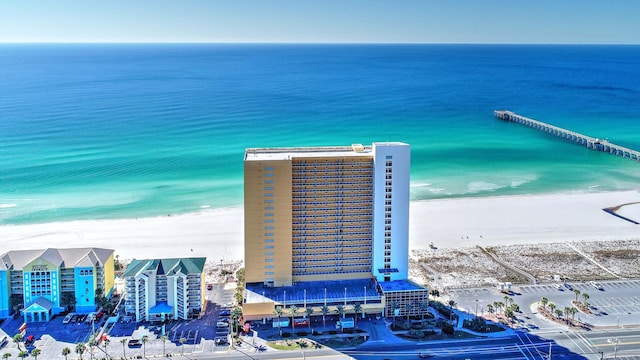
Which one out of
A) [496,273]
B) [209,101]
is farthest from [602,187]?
[209,101]

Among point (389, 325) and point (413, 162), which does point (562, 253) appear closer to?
point (389, 325)

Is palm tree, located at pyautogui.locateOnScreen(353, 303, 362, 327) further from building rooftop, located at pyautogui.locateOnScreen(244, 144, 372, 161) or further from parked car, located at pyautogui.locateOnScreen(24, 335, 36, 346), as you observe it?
parked car, located at pyautogui.locateOnScreen(24, 335, 36, 346)

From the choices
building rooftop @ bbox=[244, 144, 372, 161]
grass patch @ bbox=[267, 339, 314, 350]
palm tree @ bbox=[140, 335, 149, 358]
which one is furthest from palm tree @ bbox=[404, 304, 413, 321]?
palm tree @ bbox=[140, 335, 149, 358]

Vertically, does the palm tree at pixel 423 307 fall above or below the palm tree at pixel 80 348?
above

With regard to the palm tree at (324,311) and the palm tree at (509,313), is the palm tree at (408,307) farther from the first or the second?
the palm tree at (509,313)

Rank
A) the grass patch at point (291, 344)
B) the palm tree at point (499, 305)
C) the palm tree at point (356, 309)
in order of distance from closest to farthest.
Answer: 1. the grass patch at point (291, 344)
2. the palm tree at point (356, 309)
3. the palm tree at point (499, 305)

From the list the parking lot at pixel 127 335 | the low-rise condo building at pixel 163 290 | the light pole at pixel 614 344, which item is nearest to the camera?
the light pole at pixel 614 344

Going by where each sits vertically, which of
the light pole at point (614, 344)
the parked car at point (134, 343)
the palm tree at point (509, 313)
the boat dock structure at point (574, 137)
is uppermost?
the boat dock structure at point (574, 137)

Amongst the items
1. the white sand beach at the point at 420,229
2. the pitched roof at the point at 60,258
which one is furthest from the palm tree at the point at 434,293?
the pitched roof at the point at 60,258
